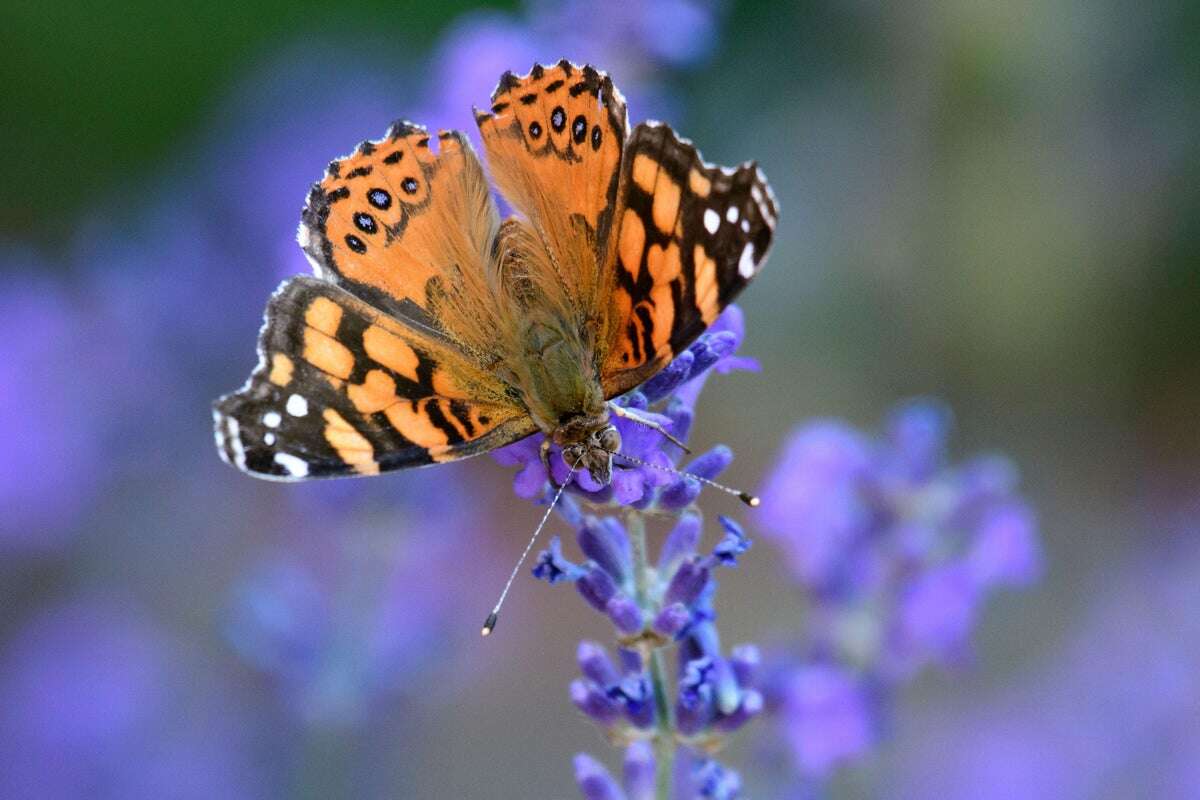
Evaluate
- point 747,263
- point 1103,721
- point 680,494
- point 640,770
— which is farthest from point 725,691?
point 1103,721

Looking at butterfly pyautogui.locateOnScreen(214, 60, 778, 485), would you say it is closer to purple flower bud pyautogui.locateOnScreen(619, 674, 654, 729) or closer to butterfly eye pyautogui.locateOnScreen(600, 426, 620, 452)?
butterfly eye pyautogui.locateOnScreen(600, 426, 620, 452)

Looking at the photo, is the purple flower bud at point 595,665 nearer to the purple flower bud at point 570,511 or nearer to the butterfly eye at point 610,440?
the purple flower bud at point 570,511

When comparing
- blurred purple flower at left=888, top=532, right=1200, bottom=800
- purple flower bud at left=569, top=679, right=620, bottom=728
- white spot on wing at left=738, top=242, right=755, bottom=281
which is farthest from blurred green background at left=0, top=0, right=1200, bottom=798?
white spot on wing at left=738, top=242, right=755, bottom=281

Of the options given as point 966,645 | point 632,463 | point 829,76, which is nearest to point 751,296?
point 829,76

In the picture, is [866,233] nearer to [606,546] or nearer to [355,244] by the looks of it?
[355,244]

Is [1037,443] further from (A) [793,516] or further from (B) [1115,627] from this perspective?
(A) [793,516]

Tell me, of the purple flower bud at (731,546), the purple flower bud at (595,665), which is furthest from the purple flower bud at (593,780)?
the purple flower bud at (731,546)
